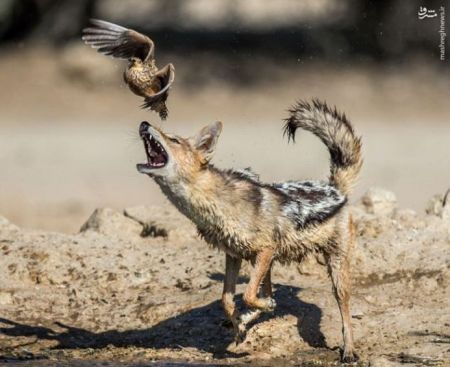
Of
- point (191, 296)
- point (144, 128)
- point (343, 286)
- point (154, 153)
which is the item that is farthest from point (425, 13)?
point (144, 128)

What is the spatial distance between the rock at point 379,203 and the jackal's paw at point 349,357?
2938 mm

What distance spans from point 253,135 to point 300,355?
12.0 metres

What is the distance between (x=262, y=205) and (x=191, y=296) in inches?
Answer: 57.6

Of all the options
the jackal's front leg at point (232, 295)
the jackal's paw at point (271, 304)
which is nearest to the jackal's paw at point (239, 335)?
the jackal's front leg at point (232, 295)

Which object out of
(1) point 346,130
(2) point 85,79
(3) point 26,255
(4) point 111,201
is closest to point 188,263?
(3) point 26,255

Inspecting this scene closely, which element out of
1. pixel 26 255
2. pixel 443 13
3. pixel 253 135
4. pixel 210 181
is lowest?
pixel 26 255

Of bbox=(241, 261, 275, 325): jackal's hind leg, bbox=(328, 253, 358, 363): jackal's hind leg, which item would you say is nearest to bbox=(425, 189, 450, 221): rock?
bbox=(328, 253, 358, 363): jackal's hind leg

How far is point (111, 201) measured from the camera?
17062 millimetres

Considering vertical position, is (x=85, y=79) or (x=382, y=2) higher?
(x=382, y=2)

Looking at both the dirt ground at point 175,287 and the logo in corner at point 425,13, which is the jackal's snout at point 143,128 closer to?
the dirt ground at point 175,287

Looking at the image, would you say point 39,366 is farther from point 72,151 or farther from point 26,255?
point 72,151

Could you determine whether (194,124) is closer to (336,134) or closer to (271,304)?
(336,134)

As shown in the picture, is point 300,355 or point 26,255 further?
point 26,255

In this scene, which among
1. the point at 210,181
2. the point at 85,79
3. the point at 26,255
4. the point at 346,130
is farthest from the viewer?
the point at 85,79
